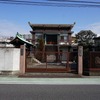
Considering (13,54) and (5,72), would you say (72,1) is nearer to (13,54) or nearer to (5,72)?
(13,54)

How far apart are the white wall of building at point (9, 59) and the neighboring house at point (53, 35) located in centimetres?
4314

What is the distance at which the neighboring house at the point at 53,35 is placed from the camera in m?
68.9

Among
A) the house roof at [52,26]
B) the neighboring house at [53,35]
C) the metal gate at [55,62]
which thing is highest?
the house roof at [52,26]

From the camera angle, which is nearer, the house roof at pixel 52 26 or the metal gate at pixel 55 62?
the metal gate at pixel 55 62

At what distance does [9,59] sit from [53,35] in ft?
151

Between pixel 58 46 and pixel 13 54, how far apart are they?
44.2m

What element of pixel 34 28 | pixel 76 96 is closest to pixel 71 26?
pixel 34 28

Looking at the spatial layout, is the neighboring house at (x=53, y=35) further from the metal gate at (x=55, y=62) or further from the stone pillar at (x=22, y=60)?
the stone pillar at (x=22, y=60)

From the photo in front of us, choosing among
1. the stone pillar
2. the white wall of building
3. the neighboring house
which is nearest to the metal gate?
the stone pillar

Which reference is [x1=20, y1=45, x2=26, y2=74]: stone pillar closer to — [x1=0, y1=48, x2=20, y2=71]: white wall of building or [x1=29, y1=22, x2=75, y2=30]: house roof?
[x1=0, y1=48, x2=20, y2=71]: white wall of building

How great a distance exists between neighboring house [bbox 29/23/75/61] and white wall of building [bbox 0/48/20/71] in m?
43.1

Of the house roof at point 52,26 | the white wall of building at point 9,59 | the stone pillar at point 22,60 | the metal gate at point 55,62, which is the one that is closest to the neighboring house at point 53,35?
the house roof at point 52,26

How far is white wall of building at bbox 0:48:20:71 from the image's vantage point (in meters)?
24.5

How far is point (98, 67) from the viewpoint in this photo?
25.1 metres
